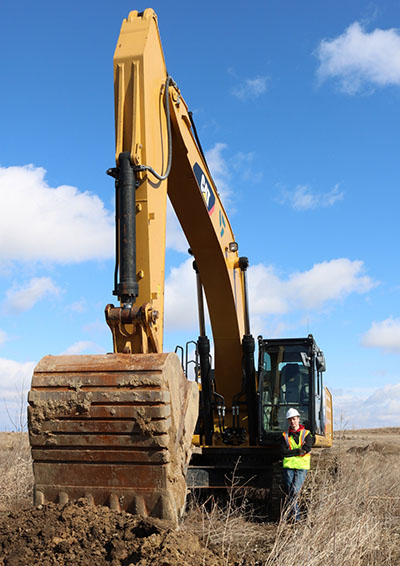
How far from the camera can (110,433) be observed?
4.51 meters

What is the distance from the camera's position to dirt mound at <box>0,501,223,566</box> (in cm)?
423

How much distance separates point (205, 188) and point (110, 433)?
4644mm

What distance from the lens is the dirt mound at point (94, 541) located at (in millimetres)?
4230

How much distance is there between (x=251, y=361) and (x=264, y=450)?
1348 mm

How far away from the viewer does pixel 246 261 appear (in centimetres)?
1008

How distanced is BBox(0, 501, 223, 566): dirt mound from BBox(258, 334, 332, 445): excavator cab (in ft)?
16.4

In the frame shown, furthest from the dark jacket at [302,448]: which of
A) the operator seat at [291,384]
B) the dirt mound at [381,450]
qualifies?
the dirt mound at [381,450]

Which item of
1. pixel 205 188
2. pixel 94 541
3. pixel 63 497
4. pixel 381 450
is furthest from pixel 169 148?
pixel 381 450

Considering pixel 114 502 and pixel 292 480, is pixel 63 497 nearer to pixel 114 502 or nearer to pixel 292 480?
pixel 114 502

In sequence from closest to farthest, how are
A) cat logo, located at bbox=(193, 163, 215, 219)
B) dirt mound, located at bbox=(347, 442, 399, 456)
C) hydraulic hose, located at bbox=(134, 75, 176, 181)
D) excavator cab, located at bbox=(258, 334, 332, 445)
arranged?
hydraulic hose, located at bbox=(134, 75, 176, 181) < cat logo, located at bbox=(193, 163, 215, 219) < excavator cab, located at bbox=(258, 334, 332, 445) < dirt mound, located at bbox=(347, 442, 399, 456)

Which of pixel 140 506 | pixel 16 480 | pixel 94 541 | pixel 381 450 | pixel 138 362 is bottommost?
pixel 381 450

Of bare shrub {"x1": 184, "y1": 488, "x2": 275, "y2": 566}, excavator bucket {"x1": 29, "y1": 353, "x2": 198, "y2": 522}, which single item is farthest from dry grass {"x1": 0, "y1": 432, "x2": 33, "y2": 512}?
excavator bucket {"x1": 29, "y1": 353, "x2": 198, "y2": 522}

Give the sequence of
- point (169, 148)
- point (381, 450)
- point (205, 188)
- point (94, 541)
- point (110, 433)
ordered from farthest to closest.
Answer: point (381, 450) → point (205, 188) → point (169, 148) → point (110, 433) → point (94, 541)

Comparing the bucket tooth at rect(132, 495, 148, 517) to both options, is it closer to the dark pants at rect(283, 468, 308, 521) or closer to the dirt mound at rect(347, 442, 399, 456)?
the dark pants at rect(283, 468, 308, 521)
